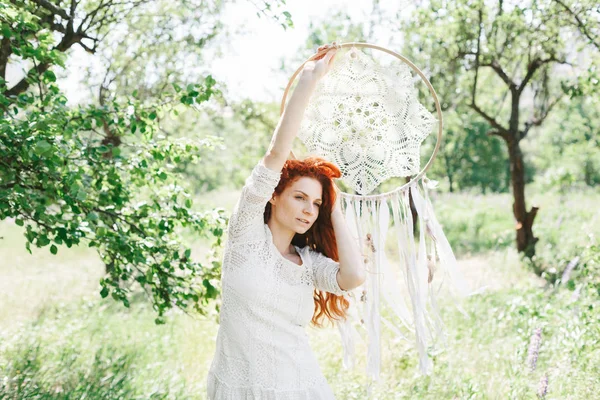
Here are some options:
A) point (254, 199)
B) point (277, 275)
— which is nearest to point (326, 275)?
point (277, 275)

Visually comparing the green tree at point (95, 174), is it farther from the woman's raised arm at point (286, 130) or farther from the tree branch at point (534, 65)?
the tree branch at point (534, 65)

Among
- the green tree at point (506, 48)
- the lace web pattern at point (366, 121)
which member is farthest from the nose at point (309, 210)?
the green tree at point (506, 48)

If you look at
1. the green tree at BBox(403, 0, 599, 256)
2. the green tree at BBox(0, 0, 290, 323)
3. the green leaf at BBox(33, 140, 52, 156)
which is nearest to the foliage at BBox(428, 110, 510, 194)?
the green tree at BBox(403, 0, 599, 256)

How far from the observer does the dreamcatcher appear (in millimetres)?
Answer: 2803

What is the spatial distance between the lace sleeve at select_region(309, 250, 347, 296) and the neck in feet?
0.47

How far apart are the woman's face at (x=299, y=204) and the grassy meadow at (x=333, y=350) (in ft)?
4.45

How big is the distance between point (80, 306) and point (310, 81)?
205 inches

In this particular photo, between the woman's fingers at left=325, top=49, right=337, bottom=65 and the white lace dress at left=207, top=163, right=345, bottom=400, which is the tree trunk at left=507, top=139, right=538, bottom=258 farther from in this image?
the white lace dress at left=207, top=163, right=345, bottom=400

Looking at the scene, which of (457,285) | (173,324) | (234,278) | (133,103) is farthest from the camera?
(173,324)

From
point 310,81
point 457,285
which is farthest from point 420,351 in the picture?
point 310,81

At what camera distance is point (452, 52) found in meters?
8.10

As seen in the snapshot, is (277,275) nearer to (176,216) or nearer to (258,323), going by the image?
(258,323)

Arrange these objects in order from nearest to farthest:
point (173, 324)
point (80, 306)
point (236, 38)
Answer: point (173, 324)
point (80, 306)
point (236, 38)

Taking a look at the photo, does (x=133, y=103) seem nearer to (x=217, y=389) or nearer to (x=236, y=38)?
(x=217, y=389)
